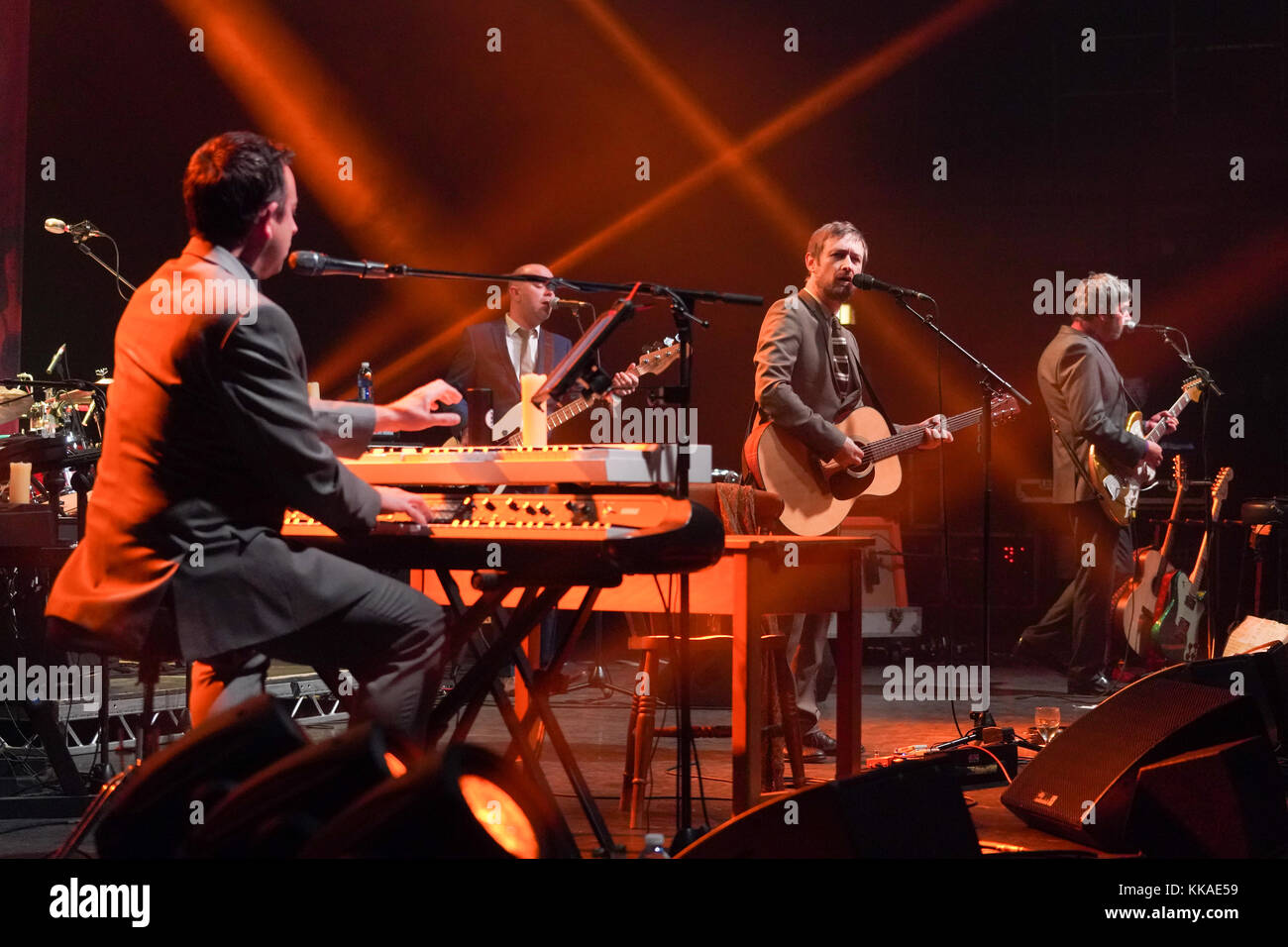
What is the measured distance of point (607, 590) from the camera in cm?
375

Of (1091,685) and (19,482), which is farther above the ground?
(19,482)

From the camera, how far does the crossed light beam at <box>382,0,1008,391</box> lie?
26.7 ft

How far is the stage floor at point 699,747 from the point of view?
352 cm

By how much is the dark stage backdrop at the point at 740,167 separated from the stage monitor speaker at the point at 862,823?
5.94 metres

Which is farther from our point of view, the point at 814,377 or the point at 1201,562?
the point at 1201,562

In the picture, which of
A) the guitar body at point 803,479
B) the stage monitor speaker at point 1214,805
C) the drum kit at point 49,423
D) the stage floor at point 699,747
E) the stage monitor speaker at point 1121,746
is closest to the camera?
the stage monitor speaker at point 1214,805

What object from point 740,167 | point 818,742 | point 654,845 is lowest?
point 818,742

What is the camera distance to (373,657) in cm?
255

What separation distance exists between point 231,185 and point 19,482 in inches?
91.2

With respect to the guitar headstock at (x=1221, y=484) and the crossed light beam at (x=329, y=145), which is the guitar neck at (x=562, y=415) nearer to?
the crossed light beam at (x=329, y=145)

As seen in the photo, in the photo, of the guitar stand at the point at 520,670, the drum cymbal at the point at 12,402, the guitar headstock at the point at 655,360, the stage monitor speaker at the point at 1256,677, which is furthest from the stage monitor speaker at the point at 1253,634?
the drum cymbal at the point at 12,402

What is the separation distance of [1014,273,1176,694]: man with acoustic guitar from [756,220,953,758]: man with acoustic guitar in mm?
1408

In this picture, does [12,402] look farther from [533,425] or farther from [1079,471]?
[1079,471]

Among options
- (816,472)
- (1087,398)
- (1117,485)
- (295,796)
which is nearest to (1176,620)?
(1117,485)
